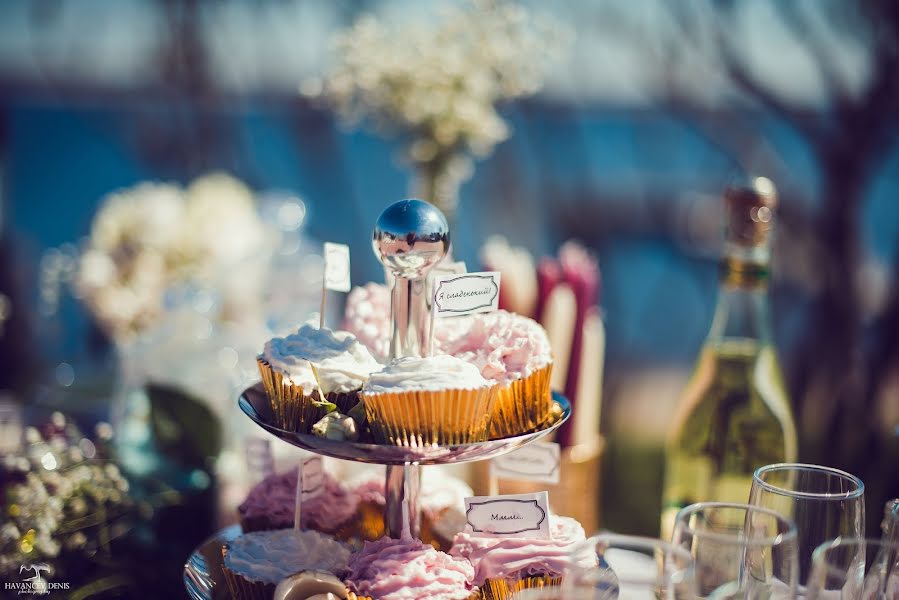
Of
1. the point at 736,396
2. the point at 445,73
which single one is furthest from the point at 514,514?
the point at 445,73

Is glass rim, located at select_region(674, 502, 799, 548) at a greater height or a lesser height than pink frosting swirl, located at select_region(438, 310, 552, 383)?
lesser

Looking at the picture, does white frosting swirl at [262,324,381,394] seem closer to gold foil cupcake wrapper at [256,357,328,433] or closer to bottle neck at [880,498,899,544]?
gold foil cupcake wrapper at [256,357,328,433]

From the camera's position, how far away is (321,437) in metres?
0.92

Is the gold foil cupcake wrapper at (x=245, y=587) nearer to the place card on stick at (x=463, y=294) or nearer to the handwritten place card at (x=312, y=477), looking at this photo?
the handwritten place card at (x=312, y=477)

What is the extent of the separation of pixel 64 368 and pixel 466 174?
1.19 meters

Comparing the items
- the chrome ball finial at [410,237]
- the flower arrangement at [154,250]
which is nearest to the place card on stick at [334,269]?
the chrome ball finial at [410,237]

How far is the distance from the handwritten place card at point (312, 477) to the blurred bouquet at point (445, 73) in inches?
41.1

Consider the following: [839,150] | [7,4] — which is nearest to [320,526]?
[839,150]

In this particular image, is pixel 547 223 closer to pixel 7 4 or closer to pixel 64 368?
pixel 64 368

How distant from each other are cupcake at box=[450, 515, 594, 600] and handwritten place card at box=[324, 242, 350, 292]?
39 centimetres

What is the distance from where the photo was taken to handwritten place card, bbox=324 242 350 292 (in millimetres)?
1115

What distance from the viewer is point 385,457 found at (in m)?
0.93

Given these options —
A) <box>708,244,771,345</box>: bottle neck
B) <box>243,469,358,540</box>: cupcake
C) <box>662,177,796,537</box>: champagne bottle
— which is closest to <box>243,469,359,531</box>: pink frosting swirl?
<box>243,469,358,540</box>: cupcake

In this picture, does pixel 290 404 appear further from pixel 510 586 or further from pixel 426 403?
pixel 510 586
